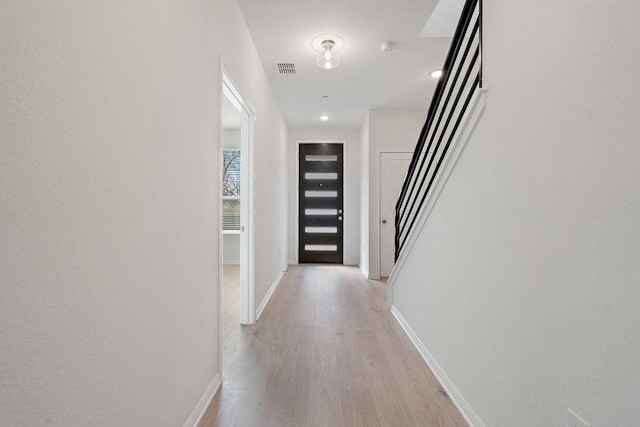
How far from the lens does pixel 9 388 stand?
666 mm

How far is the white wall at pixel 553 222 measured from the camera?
880 millimetres

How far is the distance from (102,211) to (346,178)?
17.9ft

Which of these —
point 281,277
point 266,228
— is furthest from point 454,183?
point 281,277

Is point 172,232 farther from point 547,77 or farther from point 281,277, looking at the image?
point 281,277

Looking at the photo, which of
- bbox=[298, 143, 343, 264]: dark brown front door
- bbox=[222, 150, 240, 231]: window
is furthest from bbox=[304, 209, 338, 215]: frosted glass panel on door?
bbox=[222, 150, 240, 231]: window

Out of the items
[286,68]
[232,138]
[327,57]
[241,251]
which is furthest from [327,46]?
[232,138]

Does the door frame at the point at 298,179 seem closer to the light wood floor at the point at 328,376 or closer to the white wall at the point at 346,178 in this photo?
the white wall at the point at 346,178

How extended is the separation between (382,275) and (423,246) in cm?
277

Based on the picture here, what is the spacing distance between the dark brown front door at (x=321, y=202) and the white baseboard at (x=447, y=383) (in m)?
3.43

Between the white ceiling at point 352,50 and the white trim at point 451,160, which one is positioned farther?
the white ceiling at point 352,50

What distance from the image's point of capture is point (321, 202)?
248 inches

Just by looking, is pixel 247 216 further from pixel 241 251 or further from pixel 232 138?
pixel 232 138

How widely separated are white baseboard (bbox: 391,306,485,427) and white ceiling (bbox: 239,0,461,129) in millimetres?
2511

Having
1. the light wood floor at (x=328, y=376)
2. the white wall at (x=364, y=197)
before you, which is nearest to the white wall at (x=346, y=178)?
the white wall at (x=364, y=197)
